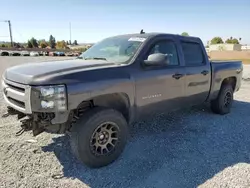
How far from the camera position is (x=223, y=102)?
5.86 meters

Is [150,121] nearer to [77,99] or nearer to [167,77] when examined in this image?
[167,77]

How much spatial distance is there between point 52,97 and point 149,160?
1704 millimetres

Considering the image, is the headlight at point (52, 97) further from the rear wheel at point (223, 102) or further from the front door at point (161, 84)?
the rear wheel at point (223, 102)

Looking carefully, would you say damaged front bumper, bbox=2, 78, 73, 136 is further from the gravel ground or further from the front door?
the front door

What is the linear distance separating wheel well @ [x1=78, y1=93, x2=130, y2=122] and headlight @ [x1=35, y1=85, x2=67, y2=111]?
0.47 metres

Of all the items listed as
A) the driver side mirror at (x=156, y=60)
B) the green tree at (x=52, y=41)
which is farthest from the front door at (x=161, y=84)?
the green tree at (x=52, y=41)

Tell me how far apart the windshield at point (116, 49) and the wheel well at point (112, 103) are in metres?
0.59

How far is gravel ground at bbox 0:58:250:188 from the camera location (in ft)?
10.2

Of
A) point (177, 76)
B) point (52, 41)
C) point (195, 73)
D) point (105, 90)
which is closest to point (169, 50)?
point (177, 76)

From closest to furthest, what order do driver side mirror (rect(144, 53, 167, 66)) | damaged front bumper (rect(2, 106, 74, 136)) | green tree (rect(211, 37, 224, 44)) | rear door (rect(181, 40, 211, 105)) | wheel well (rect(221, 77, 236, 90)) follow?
1. damaged front bumper (rect(2, 106, 74, 136))
2. driver side mirror (rect(144, 53, 167, 66))
3. rear door (rect(181, 40, 211, 105))
4. wheel well (rect(221, 77, 236, 90))
5. green tree (rect(211, 37, 224, 44))

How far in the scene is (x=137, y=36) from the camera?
4336 mm

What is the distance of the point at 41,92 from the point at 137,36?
2.13 metres

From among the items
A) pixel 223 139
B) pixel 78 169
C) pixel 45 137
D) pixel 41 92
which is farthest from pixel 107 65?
pixel 223 139

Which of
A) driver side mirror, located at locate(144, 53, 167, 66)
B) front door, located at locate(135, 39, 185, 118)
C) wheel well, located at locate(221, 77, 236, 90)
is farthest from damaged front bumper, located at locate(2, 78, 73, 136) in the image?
wheel well, located at locate(221, 77, 236, 90)
